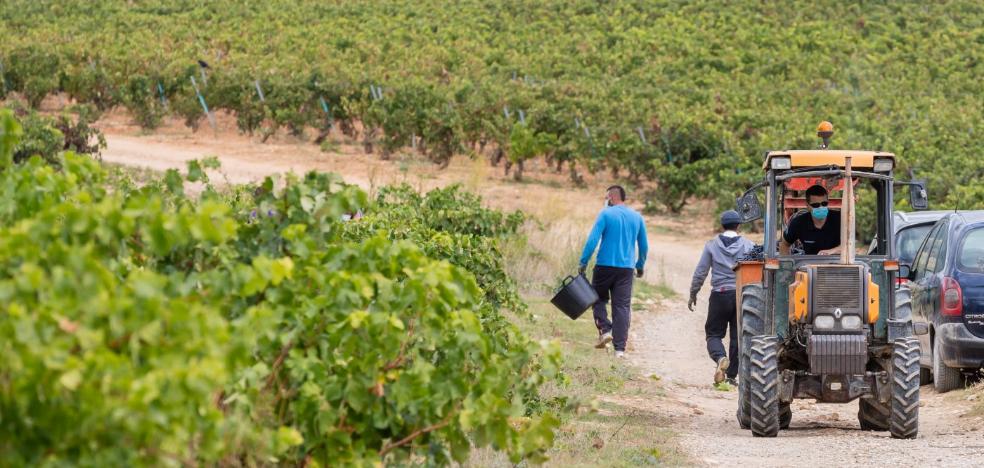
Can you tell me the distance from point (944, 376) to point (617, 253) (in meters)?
3.22

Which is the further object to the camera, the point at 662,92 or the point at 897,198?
the point at 662,92

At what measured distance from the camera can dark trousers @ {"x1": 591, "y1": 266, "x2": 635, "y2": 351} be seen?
47.7 ft

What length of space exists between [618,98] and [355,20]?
60.5ft

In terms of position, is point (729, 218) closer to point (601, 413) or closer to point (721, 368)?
point (721, 368)

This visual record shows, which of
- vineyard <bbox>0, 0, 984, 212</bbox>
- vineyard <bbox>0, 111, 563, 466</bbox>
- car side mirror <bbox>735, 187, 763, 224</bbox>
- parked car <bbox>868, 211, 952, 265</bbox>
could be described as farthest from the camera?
vineyard <bbox>0, 0, 984, 212</bbox>

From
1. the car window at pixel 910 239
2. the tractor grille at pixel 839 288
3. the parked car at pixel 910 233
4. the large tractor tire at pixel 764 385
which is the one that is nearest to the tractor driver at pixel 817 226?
the tractor grille at pixel 839 288

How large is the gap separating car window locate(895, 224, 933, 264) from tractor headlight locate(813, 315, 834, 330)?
16.4 ft

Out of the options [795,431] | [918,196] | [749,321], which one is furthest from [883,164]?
[795,431]

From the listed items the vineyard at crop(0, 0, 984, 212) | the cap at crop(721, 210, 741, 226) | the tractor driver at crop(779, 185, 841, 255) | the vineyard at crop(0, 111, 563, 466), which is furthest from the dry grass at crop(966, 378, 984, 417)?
the vineyard at crop(0, 0, 984, 212)

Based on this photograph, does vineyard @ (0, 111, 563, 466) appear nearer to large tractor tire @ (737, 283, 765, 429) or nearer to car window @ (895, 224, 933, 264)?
large tractor tire @ (737, 283, 765, 429)

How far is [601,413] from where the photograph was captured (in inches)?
446

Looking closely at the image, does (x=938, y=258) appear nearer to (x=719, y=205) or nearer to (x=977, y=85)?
(x=719, y=205)

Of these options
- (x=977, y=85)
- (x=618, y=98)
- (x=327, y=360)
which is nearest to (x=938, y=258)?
→ (x=327, y=360)

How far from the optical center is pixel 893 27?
50406 millimetres
